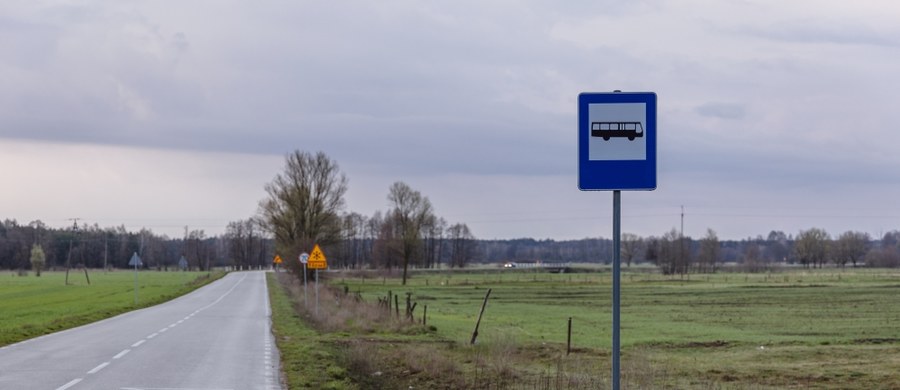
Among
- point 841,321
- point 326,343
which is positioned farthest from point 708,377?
point 841,321

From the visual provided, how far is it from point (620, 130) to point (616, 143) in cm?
10

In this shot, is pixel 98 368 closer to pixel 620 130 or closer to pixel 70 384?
pixel 70 384

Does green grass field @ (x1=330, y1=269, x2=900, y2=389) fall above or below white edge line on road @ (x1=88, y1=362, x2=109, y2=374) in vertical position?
below

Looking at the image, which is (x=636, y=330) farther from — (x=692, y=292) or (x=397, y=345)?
(x=692, y=292)

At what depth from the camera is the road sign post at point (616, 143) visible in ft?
22.4

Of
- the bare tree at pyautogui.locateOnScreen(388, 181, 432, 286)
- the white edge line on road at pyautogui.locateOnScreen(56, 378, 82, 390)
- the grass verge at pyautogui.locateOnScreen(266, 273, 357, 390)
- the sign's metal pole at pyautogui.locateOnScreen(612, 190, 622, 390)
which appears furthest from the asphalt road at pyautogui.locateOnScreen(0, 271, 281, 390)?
the bare tree at pyautogui.locateOnScreen(388, 181, 432, 286)

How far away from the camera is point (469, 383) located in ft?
54.0

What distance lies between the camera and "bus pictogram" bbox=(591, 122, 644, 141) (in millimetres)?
6848

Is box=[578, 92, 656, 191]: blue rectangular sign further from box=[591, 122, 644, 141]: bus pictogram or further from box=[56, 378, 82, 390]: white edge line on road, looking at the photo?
box=[56, 378, 82, 390]: white edge line on road

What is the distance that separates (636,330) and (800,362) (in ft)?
48.1

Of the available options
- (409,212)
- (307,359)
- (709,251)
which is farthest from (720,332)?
(709,251)

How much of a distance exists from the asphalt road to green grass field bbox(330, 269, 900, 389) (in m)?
6.25

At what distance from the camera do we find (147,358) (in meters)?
20.5

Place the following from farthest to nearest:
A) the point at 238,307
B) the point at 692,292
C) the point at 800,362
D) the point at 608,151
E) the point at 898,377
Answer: the point at 692,292, the point at 238,307, the point at 800,362, the point at 898,377, the point at 608,151
